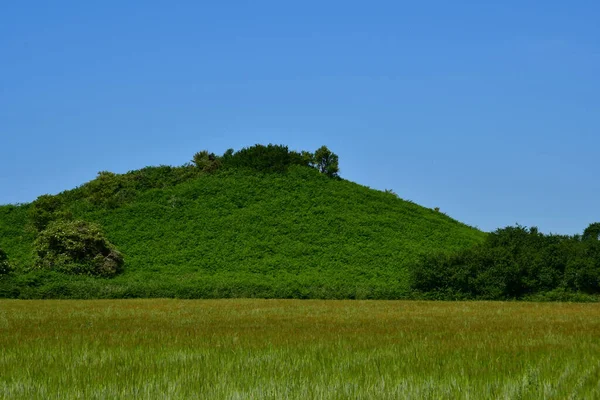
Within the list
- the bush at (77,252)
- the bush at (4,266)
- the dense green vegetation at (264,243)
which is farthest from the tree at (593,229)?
the bush at (4,266)

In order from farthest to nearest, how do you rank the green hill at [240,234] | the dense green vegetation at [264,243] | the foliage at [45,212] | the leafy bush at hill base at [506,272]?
Answer: the foliage at [45,212] → the green hill at [240,234] → the dense green vegetation at [264,243] → the leafy bush at hill base at [506,272]

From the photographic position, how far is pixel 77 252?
2169 inches

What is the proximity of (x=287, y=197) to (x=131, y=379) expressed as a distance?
2602 inches

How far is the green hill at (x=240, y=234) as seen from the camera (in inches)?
1869

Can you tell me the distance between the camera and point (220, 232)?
221 feet

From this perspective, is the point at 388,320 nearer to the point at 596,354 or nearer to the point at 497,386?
the point at 596,354

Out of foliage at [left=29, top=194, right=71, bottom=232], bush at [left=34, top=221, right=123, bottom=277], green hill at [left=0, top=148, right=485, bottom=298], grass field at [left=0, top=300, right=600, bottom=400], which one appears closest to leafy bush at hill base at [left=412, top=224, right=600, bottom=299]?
green hill at [left=0, top=148, right=485, bottom=298]

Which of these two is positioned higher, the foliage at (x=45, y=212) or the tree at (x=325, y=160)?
the tree at (x=325, y=160)

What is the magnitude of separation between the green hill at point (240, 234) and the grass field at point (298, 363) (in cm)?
2860

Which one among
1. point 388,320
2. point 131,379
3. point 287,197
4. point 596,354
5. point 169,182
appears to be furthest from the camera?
point 169,182

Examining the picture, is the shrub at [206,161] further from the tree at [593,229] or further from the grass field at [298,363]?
the grass field at [298,363]

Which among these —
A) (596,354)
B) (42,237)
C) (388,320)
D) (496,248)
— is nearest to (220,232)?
(42,237)

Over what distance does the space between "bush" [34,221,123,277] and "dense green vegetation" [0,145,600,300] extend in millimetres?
118

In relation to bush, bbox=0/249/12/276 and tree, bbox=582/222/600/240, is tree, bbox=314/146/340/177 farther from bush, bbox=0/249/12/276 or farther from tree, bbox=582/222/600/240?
bush, bbox=0/249/12/276
